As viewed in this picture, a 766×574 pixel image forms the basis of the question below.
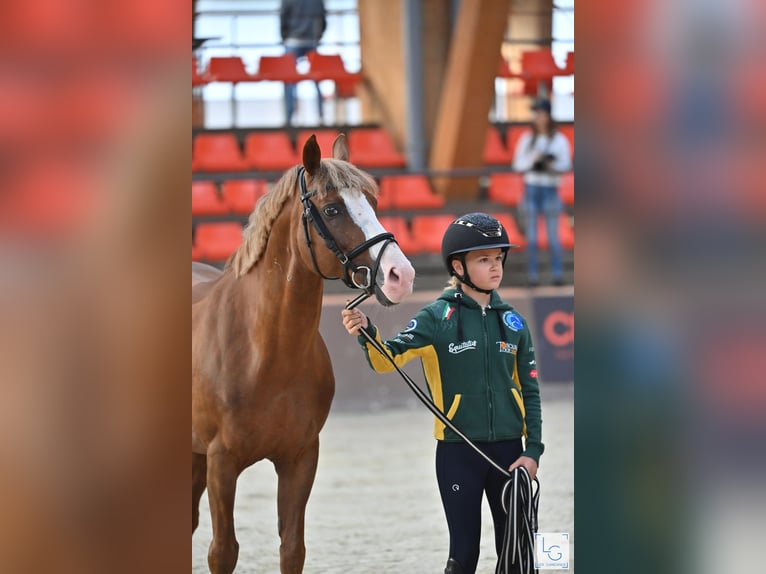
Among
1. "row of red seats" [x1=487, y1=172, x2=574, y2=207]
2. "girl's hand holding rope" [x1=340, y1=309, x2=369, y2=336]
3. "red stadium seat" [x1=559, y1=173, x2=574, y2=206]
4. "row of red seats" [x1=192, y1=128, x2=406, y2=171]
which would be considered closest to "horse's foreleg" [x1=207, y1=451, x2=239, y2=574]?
"girl's hand holding rope" [x1=340, y1=309, x2=369, y2=336]

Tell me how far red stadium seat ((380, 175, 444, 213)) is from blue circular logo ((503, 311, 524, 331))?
7.39 m

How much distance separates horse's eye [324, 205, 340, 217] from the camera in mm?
2857

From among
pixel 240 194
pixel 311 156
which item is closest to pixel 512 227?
pixel 240 194

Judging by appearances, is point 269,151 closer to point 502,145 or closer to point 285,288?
point 502,145

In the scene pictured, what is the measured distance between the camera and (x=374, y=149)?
11367mm

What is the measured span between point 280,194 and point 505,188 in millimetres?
7945

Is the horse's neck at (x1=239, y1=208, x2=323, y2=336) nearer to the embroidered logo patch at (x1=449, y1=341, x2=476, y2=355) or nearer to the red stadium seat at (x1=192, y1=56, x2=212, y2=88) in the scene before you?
the embroidered logo patch at (x1=449, y1=341, x2=476, y2=355)

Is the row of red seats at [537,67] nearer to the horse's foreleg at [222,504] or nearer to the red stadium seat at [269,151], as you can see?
the red stadium seat at [269,151]

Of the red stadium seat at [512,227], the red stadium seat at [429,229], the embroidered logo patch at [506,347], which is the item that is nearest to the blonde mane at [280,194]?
the embroidered logo patch at [506,347]

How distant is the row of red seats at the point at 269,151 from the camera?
11031 millimetres
